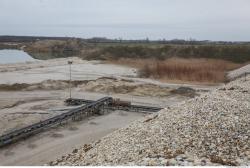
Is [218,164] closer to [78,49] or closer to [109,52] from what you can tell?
Answer: [109,52]

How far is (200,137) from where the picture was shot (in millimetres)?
13773

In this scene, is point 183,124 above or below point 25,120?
above

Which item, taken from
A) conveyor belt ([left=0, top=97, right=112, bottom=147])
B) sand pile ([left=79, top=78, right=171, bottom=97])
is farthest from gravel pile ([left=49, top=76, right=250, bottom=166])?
sand pile ([left=79, top=78, right=171, bottom=97])

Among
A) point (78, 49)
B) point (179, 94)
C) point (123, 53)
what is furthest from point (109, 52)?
point (179, 94)

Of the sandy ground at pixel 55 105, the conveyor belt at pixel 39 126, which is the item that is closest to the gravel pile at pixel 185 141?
the sandy ground at pixel 55 105

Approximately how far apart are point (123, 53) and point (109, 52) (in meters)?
3.35

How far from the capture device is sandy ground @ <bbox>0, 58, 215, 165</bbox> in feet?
62.7

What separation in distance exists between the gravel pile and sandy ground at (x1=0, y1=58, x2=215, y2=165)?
4014mm

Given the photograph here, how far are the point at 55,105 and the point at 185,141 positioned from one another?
19.2m

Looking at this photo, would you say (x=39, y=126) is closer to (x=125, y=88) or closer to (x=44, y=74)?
A: (x=125, y=88)

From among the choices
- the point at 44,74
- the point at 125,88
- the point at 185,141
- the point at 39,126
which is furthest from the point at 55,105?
the point at 44,74

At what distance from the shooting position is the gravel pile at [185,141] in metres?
12.0

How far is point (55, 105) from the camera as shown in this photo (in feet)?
102

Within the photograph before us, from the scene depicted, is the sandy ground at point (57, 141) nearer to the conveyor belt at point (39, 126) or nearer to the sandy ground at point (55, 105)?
the sandy ground at point (55, 105)
